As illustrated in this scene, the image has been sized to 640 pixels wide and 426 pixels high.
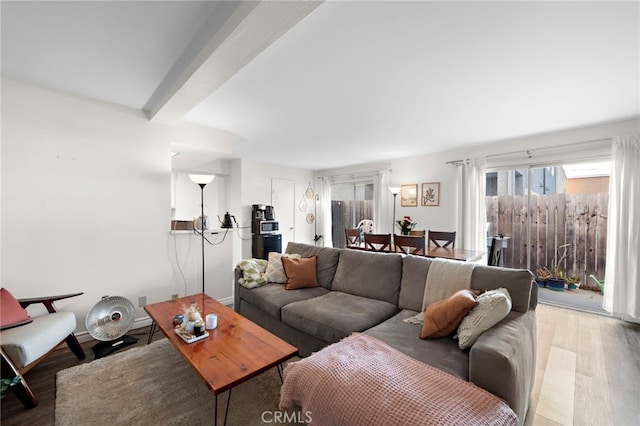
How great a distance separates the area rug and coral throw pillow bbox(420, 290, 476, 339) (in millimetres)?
1115

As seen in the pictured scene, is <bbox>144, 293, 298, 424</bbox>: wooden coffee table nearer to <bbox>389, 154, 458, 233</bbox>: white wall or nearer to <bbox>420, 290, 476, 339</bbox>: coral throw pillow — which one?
<bbox>420, 290, 476, 339</bbox>: coral throw pillow

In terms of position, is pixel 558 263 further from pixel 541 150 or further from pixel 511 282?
pixel 511 282

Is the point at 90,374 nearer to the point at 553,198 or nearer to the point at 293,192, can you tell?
the point at 293,192

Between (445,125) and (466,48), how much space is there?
1.65 metres

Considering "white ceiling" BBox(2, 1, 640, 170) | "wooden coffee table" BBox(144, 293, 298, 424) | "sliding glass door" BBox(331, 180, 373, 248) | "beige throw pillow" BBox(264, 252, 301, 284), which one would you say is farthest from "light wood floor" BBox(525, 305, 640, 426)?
"sliding glass door" BBox(331, 180, 373, 248)

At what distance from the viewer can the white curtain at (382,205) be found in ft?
18.1

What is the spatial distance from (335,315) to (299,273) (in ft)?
2.79

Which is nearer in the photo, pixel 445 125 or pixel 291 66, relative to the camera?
pixel 291 66

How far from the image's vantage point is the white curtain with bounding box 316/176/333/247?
22.0 feet

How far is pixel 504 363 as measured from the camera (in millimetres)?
1205

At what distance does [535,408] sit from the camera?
1.71 metres

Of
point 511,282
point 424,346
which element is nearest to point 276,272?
point 424,346

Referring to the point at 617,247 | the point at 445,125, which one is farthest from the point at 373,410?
the point at 617,247

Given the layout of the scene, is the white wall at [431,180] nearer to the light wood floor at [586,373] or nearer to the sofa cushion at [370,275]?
the light wood floor at [586,373]
